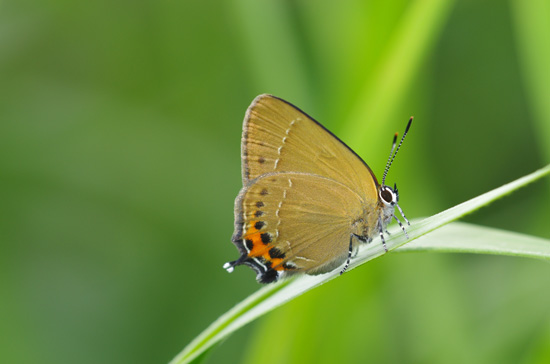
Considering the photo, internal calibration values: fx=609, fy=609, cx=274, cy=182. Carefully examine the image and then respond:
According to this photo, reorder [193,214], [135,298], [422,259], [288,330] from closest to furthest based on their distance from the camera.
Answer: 1. [288,330]
2. [422,259]
3. [135,298]
4. [193,214]

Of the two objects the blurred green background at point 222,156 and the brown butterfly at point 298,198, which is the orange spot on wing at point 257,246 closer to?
the brown butterfly at point 298,198

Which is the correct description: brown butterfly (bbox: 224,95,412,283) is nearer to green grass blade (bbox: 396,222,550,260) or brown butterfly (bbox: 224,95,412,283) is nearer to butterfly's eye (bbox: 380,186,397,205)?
butterfly's eye (bbox: 380,186,397,205)

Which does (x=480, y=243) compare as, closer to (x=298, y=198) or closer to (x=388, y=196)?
(x=388, y=196)

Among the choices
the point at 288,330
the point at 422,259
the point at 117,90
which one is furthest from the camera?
the point at 117,90

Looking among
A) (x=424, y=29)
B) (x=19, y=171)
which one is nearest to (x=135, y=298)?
(x=19, y=171)

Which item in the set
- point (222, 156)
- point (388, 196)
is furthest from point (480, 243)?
point (222, 156)

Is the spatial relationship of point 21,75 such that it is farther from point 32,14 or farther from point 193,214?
point 193,214

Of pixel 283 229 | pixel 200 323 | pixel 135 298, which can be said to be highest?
pixel 283 229

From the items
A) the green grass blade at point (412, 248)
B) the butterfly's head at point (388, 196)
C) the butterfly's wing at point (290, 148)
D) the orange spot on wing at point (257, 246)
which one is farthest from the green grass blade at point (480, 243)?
the orange spot on wing at point (257, 246)
